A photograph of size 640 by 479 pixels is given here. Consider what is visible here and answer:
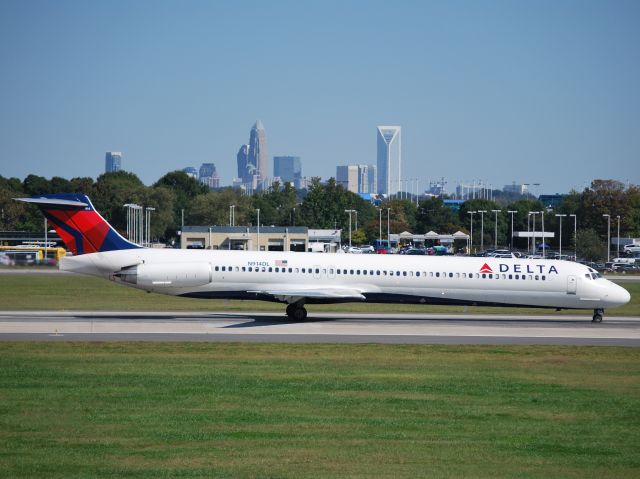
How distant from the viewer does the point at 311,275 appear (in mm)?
35750

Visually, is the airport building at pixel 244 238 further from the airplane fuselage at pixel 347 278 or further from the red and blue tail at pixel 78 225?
the red and blue tail at pixel 78 225

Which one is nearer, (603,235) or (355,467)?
(355,467)


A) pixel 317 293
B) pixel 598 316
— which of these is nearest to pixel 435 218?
pixel 598 316

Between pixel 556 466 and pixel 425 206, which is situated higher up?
pixel 425 206

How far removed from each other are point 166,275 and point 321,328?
257 inches

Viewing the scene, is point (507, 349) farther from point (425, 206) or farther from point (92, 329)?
point (425, 206)

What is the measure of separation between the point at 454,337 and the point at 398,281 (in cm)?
556

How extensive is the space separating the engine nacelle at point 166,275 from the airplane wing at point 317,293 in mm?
2270

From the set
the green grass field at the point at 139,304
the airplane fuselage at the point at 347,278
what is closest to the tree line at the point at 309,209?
the green grass field at the point at 139,304

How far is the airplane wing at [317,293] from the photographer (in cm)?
3444

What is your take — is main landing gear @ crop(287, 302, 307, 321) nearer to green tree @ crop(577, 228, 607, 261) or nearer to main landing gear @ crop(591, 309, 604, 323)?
main landing gear @ crop(591, 309, 604, 323)

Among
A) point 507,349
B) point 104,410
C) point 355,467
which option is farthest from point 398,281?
point 355,467

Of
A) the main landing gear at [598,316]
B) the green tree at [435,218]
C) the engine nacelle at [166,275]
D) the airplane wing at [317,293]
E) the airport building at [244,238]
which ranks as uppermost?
the green tree at [435,218]

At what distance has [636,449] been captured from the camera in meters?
15.6
